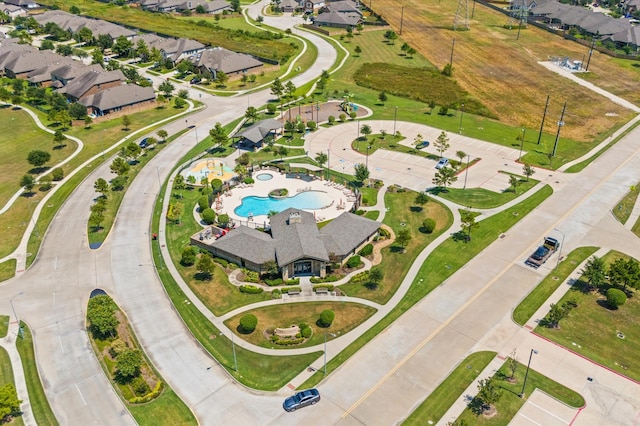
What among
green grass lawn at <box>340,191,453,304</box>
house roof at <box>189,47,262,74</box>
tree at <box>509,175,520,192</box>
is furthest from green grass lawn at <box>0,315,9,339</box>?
house roof at <box>189,47,262,74</box>

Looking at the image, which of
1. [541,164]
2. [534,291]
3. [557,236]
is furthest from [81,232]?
[541,164]

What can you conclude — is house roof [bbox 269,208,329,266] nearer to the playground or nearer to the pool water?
the pool water

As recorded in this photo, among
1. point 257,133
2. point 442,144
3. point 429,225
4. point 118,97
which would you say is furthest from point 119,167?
point 442,144

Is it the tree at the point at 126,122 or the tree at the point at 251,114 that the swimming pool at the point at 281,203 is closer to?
the tree at the point at 251,114

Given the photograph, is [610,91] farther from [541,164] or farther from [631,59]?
[541,164]

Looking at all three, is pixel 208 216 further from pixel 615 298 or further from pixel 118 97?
pixel 118 97
